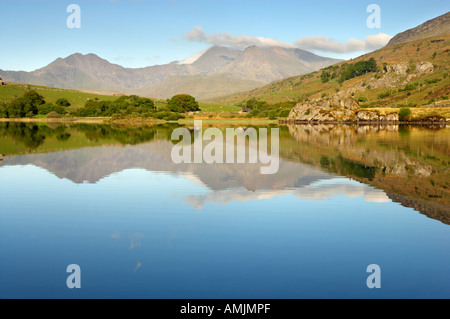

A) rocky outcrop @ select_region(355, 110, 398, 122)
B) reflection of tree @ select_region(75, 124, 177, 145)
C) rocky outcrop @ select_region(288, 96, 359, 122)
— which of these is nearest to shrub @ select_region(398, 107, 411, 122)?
rocky outcrop @ select_region(355, 110, 398, 122)

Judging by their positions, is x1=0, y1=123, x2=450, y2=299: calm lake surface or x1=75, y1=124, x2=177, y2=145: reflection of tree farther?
x1=75, y1=124, x2=177, y2=145: reflection of tree

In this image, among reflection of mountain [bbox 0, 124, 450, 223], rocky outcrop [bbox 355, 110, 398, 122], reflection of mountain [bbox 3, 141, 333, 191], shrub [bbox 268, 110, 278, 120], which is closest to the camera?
reflection of mountain [bbox 0, 124, 450, 223]

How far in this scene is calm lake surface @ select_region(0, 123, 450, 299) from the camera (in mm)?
10914

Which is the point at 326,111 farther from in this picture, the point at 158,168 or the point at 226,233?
the point at 226,233

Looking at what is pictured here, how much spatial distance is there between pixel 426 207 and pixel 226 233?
458 inches

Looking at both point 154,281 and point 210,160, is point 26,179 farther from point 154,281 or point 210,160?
point 154,281

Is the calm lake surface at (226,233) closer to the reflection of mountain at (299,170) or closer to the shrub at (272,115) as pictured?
the reflection of mountain at (299,170)

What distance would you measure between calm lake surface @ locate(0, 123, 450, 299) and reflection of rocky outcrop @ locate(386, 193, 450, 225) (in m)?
0.06

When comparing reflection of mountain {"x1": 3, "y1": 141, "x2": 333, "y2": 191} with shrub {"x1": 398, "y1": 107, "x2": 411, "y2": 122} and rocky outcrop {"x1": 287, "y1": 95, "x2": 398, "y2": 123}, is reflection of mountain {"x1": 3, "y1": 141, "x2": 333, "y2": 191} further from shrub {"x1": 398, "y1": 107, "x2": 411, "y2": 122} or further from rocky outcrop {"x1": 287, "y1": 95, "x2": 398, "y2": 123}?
shrub {"x1": 398, "y1": 107, "x2": 411, "y2": 122}

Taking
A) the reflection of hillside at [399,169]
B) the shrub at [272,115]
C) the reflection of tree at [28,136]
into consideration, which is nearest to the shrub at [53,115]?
the reflection of tree at [28,136]

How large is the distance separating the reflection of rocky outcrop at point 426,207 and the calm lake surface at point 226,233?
0.06 m

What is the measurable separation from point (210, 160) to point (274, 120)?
14471 centimetres

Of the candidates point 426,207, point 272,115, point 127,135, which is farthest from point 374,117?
point 426,207
